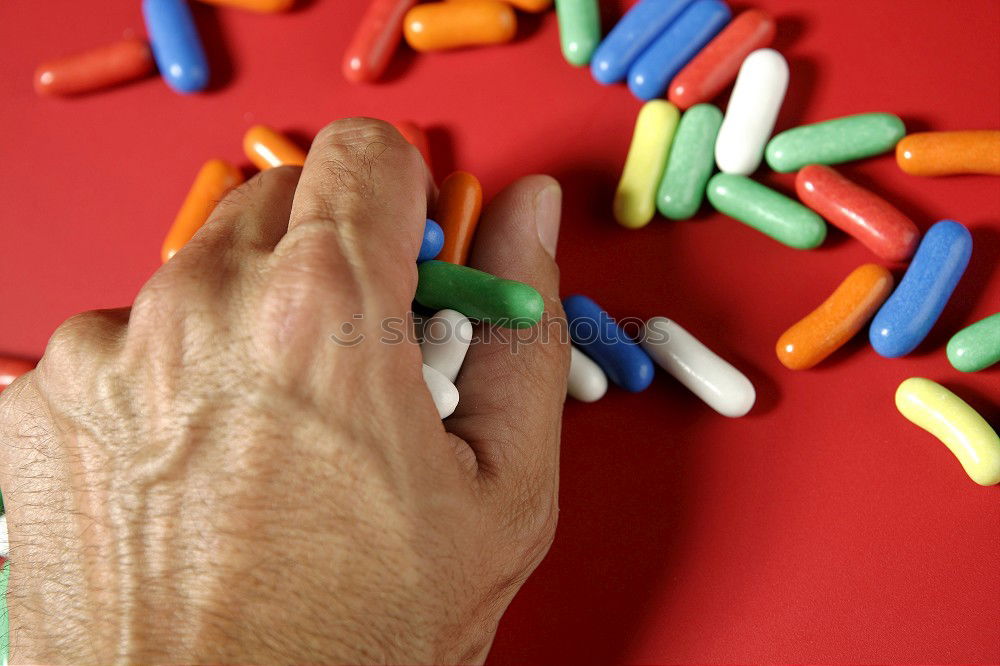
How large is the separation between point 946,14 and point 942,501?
121 cm

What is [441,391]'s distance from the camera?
145 cm

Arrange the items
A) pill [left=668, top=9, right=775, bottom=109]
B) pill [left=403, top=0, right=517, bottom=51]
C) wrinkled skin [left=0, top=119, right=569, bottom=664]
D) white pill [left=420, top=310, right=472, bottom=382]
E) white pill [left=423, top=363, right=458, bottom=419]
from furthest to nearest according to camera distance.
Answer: pill [left=403, top=0, right=517, bottom=51] → pill [left=668, top=9, right=775, bottom=109] → white pill [left=420, top=310, right=472, bottom=382] → white pill [left=423, top=363, right=458, bottom=419] → wrinkled skin [left=0, top=119, right=569, bottom=664]

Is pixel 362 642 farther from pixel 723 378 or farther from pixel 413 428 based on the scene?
pixel 723 378

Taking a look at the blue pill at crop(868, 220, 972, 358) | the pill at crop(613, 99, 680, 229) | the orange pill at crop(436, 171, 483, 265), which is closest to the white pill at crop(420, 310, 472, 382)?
the orange pill at crop(436, 171, 483, 265)

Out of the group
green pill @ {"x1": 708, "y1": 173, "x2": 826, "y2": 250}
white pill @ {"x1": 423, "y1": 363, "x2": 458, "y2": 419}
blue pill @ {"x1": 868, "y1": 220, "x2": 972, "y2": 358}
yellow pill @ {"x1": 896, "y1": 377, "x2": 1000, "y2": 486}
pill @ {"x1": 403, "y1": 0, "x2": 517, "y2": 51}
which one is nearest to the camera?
white pill @ {"x1": 423, "y1": 363, "x2": 458, "y2": 419}

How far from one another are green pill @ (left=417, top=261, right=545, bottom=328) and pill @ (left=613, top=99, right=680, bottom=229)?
545 mm

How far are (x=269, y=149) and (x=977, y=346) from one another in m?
1.64

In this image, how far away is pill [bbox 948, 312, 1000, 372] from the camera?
175 cm

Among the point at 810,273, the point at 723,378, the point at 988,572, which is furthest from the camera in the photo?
the point at 810,273

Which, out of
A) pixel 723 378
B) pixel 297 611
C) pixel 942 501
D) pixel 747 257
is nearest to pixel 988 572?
pixel 942 501

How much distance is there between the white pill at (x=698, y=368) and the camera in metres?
1.80

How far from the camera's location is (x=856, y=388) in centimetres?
185

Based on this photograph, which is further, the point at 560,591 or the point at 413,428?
the point at 560,591

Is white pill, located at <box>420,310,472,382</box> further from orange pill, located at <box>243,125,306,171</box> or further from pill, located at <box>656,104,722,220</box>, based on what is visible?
orange pill, located at <box>243,125,306,171</box>
